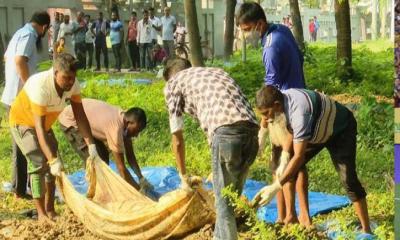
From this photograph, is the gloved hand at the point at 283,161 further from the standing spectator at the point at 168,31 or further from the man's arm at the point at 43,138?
the standing spectator at the point at 168,31

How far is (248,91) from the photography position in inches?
480

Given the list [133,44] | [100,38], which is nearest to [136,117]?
[100,38]

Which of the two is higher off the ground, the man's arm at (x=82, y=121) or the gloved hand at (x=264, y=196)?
the man's arm at (x=82, y=121)

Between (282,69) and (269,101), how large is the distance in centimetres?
92

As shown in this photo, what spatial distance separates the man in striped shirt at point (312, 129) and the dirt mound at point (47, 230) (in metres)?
1.65

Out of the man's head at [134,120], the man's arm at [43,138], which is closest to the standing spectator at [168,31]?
the man's head at [134,120]

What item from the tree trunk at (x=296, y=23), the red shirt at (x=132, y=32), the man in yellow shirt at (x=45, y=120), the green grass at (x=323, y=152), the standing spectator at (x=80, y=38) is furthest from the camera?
the red shirt at (x=132, y=32)

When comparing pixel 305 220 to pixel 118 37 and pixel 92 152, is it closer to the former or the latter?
pixel 92 152

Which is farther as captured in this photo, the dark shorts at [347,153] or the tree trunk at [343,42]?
the tree trunk at [343,42]

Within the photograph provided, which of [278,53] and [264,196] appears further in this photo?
[278,53]

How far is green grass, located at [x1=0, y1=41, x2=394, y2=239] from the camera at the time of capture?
7.28 m

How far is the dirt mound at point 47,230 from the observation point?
5.88 meters

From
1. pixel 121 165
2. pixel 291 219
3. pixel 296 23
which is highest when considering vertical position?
pixel 296 23

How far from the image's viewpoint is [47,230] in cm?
600
